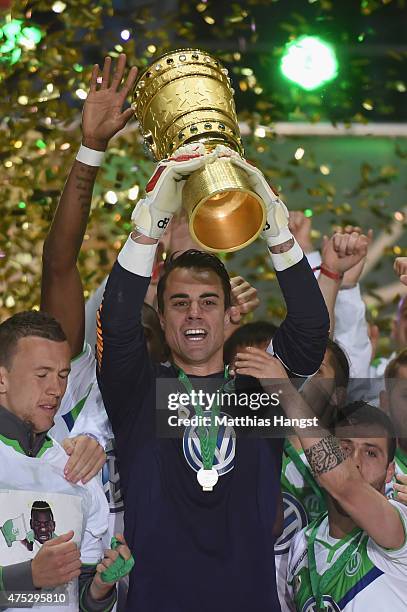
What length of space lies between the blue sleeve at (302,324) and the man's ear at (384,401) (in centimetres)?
47

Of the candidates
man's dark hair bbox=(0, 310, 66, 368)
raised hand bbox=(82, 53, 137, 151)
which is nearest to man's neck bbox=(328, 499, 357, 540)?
man's dark hair bbox=(0, 310, 66, 368)

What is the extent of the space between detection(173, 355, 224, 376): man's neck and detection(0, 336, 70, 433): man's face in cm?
37

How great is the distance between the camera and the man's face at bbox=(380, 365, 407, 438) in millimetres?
3229

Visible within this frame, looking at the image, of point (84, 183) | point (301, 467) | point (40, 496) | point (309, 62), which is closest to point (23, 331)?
point (40, 496)

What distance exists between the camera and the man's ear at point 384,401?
10.9 feet

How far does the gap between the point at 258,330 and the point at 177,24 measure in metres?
1.63

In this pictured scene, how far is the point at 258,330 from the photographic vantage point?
3.63 metres

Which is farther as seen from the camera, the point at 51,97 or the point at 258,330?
the point at 51,97

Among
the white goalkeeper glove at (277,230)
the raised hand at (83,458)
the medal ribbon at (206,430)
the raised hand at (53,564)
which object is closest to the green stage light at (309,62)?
the white goalkeeper glove at (277,230)

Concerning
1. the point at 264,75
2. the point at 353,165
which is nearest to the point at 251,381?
the point at 264,75

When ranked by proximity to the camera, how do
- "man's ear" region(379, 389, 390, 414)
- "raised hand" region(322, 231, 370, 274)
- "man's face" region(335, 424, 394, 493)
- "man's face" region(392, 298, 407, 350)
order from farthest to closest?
1. "man's face" region(392, 298, 407, 350)
2. "raised hand" region(322, 231, 370, 274)
3. "man's ear" region(379, 389, 390, 414)
4. "man's face" region(335, 424, 394, 493)

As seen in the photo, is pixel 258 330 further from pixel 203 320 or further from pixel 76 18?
pixel 76 18

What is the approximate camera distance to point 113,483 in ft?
10.0

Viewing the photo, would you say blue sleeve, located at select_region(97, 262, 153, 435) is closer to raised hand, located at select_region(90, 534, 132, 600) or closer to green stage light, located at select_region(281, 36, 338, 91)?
raised hand, located at select_region(90, 534, 132, 600)
